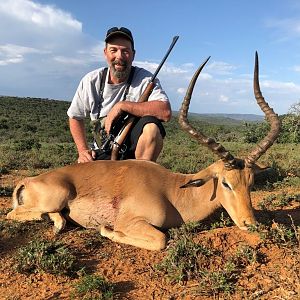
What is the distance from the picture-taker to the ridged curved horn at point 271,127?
5699mm

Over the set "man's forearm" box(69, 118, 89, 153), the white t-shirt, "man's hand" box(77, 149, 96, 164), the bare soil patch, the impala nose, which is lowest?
the bare soil patch

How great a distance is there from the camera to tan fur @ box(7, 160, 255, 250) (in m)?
5.77

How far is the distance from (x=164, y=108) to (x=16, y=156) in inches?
384

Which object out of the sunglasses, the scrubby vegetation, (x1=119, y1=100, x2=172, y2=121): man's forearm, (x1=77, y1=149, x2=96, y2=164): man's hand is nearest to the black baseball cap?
the sunglasses

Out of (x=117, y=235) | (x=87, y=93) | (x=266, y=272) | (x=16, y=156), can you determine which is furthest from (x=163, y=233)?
(x=16, y=156)

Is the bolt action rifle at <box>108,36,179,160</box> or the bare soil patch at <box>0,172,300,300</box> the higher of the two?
the bolt action rifle at <box>108,36,179,160</box>

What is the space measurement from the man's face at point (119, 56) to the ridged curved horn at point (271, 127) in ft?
8.96

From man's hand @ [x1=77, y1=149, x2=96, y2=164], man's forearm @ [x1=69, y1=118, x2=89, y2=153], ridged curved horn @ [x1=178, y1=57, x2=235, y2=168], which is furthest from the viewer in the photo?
man's forearm @ [x1=69, y1=118, x2=89, y2=153]

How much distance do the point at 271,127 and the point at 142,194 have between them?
1989mm

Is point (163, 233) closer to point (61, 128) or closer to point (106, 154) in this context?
point (106, 154)

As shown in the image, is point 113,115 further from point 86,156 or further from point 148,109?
point 86,156

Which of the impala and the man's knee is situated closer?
the impala

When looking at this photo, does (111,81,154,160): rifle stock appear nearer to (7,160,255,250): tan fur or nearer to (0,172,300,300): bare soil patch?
(7,160,255,250): tan fur

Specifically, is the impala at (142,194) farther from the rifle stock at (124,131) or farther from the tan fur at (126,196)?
the rifle stock at (124,131)
